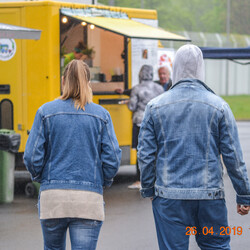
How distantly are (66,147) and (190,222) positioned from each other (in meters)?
0.88

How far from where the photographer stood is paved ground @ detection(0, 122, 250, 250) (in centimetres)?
653

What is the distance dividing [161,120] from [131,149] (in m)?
6.99

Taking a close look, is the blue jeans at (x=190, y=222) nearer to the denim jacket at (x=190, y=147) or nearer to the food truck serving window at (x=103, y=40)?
the denim jacket at (x=190, y=147)

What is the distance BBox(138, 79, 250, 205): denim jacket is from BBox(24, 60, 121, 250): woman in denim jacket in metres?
0.33

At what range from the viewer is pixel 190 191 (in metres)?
3.68

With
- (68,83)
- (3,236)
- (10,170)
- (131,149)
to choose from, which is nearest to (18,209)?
(10,170)

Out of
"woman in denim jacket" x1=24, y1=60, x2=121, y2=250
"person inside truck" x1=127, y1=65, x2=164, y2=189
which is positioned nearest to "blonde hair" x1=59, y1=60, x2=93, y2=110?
"woman in denim jacket" x1=24, y1=60, x2=121, y2=250

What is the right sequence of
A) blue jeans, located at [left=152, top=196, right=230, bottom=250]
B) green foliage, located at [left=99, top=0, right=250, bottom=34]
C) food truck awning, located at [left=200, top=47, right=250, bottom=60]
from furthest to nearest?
green foliage, located at [left=99, top=0, right=250, bottom=34] < food truck awning, located at [left=200, top=47, right=250, bottom=60] < blue jeans, located at [left=152, top=196, right=230, bottom=250]

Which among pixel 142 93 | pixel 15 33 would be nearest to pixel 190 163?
pixel 15 33

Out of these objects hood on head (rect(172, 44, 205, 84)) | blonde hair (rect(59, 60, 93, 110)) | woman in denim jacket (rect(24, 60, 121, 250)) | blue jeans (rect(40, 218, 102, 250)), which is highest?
hood on head (rect(172, 44, 205, 84))

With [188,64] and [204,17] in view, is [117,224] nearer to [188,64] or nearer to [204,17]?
[188,64]

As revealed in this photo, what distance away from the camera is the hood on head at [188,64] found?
3871mm

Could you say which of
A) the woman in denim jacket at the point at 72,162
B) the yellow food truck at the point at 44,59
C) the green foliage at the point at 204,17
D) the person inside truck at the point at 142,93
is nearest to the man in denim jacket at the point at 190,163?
the woman in denim jacket at the point at 72,162

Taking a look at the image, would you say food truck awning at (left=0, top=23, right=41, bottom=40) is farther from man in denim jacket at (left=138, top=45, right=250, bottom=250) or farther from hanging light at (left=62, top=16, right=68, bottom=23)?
man in denim jacket at (left=138, top=45, right=250, bottom=250)
